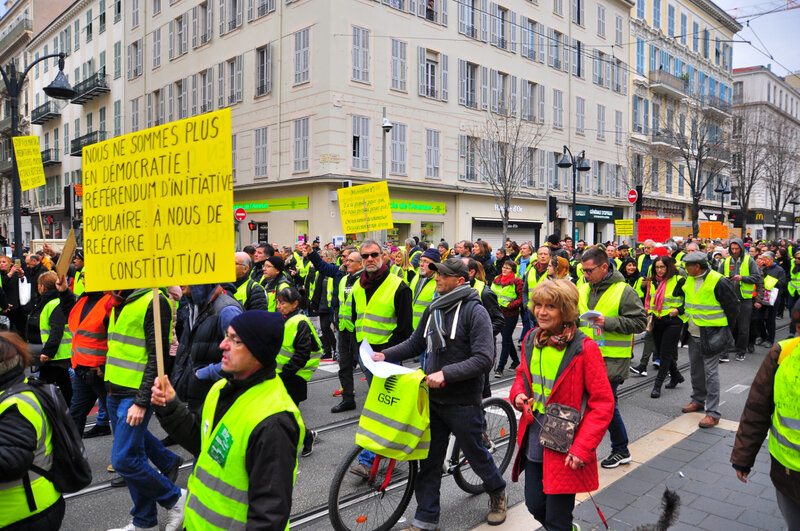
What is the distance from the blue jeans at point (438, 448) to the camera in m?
3.91

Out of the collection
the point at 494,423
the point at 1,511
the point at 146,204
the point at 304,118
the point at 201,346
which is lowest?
the point at 494,423

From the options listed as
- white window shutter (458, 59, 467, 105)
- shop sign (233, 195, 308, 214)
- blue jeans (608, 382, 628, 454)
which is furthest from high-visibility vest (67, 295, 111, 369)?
white window shutter (458, 59, 467, 105)

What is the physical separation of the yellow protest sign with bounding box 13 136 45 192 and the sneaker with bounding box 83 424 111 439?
6637 mm

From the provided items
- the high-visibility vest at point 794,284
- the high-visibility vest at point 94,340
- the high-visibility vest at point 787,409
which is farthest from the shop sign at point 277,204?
the high-visibility vest at point 787,409

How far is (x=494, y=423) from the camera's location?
530 cm

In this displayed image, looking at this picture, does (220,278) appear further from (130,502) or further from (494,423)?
(494,423)

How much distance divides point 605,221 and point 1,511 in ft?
130

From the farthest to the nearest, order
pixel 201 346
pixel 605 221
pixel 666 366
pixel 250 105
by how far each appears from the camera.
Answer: pixel 605 221, pixel 250 105, pixel 666 366, pixel 201 346

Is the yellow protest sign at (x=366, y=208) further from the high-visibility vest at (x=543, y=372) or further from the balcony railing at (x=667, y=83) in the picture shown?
the balcony railing at (x=667, y=83)

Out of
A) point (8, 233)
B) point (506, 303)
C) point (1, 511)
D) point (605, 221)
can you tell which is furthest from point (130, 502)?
point (8, 233)

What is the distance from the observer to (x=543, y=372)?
336cm

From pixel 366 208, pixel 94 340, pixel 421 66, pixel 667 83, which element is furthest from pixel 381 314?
pixel 667 83

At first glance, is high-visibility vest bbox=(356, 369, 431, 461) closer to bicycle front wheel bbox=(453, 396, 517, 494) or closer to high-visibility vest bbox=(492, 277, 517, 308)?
bicycle front wheel bbox=(453, 396, 517, 494)

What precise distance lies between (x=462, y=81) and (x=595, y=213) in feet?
47.2
